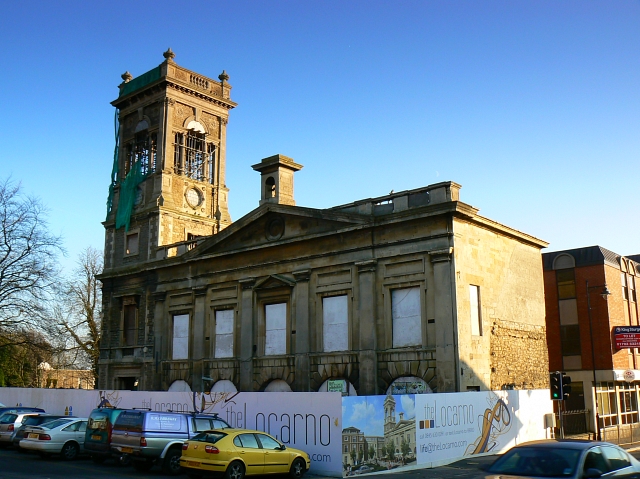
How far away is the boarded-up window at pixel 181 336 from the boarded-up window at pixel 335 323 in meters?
10.1

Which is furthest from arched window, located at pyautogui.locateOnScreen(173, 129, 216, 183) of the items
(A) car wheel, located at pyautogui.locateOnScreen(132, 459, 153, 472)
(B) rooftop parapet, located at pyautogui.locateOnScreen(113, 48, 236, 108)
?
(A) car wheel, located at pyautogui.locateOnScreen(132, 459, 153, 472)

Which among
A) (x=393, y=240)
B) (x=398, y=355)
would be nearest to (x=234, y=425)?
(x=398, y=355)

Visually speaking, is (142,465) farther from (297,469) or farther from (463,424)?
(463,424)

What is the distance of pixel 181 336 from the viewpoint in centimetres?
3750

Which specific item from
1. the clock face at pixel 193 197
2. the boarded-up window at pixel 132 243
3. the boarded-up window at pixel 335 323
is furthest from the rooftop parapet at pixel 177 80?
the boarded-up window at pixel 335 323

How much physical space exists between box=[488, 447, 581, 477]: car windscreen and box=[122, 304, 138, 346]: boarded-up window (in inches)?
1300

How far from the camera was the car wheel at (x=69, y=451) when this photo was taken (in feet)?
74.2

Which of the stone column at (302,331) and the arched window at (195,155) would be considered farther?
the arched window at (195,155)

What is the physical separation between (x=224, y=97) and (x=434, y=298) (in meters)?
26.3

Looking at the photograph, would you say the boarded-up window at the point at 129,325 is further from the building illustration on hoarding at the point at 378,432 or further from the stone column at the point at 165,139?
the building illustration on hoarding at the point at 378,432

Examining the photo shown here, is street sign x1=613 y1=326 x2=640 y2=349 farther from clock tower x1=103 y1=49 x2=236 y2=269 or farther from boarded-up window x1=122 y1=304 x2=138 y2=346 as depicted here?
boarded-up window x1=122 y1=304 x2=138 y2=346

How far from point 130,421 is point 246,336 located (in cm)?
1377

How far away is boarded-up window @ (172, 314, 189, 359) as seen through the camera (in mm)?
37125

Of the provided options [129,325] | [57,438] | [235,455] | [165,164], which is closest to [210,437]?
[235,455]
